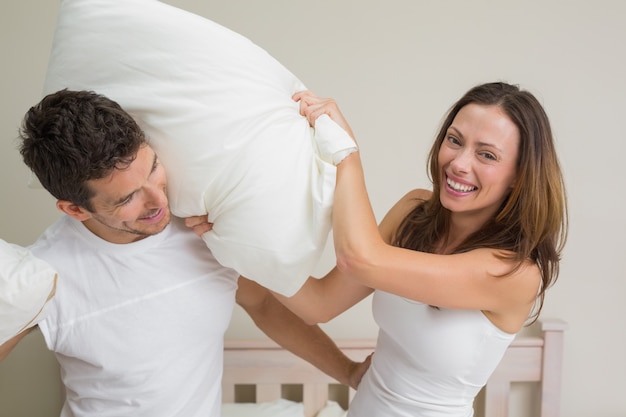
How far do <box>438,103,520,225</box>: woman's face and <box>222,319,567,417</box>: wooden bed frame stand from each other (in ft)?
2.96

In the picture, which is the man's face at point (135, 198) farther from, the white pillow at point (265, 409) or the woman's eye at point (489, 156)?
the white pillow at point (265, 409)

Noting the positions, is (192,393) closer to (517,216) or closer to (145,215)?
(145,215)

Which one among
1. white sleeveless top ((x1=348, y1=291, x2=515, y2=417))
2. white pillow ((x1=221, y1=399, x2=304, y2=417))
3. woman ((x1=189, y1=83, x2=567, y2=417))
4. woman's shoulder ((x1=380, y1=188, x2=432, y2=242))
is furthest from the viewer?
white pillow ((x1=221, y1=399, x2=304, y2=417))

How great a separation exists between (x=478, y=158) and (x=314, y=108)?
33 cm

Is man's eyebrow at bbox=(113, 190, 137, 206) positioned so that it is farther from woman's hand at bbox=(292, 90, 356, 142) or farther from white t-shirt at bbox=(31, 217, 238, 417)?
woman's hand at bbox=(292, 90, 356, 142)

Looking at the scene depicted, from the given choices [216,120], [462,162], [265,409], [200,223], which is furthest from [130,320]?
[265,409]

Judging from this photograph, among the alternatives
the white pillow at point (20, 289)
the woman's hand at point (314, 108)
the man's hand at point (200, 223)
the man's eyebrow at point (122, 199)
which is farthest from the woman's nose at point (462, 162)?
the white pillow at point (20, 289)

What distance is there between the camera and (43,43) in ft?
6.52

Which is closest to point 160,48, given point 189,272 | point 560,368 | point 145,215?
point 145,215

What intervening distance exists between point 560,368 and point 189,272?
137cm

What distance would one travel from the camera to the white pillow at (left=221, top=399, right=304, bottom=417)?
6.66 ft

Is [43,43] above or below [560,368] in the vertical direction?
above

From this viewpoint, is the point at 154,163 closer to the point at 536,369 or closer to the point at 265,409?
the point at 265,409

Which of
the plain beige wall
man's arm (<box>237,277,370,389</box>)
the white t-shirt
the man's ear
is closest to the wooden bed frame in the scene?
the plain beige wall
